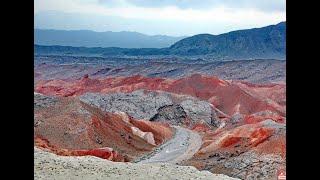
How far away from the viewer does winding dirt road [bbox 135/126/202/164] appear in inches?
1130

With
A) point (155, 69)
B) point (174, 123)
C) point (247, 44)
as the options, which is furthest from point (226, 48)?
point (174, 123)

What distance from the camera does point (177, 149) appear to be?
31.6m

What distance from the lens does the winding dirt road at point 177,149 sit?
94.2ft

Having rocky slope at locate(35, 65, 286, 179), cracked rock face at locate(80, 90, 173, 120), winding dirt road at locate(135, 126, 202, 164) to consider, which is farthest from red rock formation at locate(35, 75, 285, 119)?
winding dirt road at locate(135, 126, 202, 164)

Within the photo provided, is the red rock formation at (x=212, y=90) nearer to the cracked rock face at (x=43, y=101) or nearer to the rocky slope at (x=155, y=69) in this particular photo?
the rocky slope at (x=155, y=69)

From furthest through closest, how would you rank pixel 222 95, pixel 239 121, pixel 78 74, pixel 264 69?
pixel 78 74, pixel 264 69, pixel 222 95, pixel 239 121

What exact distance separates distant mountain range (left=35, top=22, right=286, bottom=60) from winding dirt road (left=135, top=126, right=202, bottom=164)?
45.2 m

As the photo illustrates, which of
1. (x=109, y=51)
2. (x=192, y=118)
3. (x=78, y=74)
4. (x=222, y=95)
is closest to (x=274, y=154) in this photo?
(x=192, y=118)

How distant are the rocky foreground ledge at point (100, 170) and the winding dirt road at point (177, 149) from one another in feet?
32.9

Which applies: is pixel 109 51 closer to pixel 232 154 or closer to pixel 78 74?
pixel 78 74

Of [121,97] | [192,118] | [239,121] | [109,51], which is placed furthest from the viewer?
[109,51]
